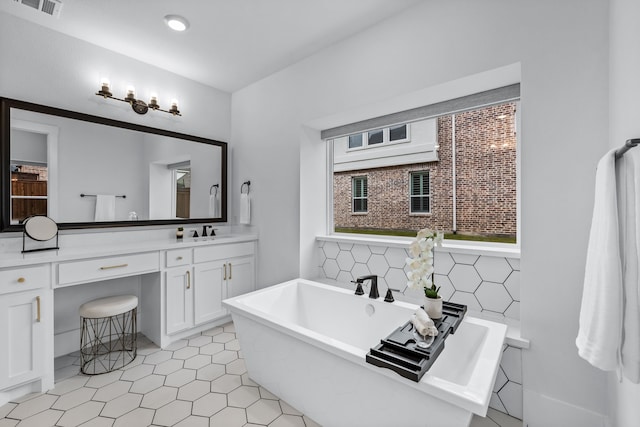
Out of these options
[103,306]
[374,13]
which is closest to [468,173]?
[374,13]

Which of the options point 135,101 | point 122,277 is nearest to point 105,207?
point 122,277

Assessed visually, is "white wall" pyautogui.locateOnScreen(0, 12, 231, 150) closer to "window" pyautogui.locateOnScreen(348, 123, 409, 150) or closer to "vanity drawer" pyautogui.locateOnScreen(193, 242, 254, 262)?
"vanity drawer" pyautogui.locateOnScreen(193, 242, 254, 262)

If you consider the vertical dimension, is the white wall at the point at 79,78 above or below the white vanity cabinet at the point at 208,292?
above

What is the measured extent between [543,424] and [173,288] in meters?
2.82

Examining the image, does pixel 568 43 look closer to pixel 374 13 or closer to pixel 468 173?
pixel 468 173

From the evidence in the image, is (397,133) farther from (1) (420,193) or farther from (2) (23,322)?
(2) (23,322)

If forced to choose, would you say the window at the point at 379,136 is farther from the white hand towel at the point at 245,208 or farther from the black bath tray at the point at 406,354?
the black bath tray at the point at 406,354

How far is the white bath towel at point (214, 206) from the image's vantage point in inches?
133

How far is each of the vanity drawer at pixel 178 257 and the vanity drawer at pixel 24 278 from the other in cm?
80

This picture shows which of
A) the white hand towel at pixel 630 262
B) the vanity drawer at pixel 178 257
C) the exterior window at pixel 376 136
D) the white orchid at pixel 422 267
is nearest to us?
the white hand towel at pixel 630 262

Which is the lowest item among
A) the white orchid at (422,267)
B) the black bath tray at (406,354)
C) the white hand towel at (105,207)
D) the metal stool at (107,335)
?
the metal stool at (107,335)

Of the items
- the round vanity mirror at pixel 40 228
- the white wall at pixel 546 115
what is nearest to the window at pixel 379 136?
the white wall at pixel 546 115

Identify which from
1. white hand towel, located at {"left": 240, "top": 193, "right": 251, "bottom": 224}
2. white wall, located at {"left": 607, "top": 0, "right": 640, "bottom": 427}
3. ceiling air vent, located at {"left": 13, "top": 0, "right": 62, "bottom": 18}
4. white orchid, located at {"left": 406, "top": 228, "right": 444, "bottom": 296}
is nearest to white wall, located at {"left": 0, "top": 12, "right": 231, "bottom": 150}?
ceiling air vent, located at {"left": 13, "top": 0, "right": 62, "bottom": 18}

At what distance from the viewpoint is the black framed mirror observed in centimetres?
216
